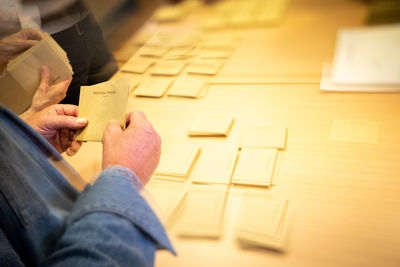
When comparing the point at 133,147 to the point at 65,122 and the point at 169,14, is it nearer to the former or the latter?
the point at 65,122

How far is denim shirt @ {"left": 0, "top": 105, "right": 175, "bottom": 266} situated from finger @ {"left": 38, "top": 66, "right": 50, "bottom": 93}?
0.44ft

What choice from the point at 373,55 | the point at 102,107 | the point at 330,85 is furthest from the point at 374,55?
the point at 102,107

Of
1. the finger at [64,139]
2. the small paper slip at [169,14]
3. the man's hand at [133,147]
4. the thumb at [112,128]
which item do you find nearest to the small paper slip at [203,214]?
the man's hand at [133,147]

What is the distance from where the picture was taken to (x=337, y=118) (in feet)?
3.05

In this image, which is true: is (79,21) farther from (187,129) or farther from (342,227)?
(342,227)

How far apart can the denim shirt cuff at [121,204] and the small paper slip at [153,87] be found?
0.47 m

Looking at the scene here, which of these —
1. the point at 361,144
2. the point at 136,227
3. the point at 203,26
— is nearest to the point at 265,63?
the point at 203,26

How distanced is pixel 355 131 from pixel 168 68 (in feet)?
2.10

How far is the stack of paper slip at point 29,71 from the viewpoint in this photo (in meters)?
0.74

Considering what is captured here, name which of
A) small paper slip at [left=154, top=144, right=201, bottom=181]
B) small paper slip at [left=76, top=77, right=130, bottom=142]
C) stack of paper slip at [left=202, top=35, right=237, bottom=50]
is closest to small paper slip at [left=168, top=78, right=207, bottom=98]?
stack of paper slip at [left=202, top=35, right=237, bottom=50]

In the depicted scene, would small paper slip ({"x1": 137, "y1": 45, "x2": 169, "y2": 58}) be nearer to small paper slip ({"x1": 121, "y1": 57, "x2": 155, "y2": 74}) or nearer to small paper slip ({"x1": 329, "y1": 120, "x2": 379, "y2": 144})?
small paper slip ({"x1": 121, "y1": 57, "x2": 155, "y2": 74})

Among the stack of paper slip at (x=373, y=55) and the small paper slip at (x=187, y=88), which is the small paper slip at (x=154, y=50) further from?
the stack of paper slip at (x=373, y=55)

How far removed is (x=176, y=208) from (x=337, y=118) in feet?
1.79

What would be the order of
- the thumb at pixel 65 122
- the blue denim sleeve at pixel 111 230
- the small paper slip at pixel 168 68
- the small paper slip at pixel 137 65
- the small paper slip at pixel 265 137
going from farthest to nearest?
the small paper slip at pixel 168 68 → the small paper slip at pixel 137 65 → the small paper slip at pixel 265 137 → the thumb at pixel 65 122 → the blue denim sleeve at pixel 111 230
